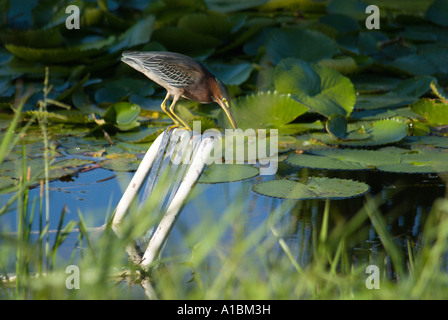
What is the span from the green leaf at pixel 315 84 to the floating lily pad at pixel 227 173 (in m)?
0.84

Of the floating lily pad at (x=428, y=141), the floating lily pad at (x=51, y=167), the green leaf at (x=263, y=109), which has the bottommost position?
the floating lily pad at (x=428, y=141)

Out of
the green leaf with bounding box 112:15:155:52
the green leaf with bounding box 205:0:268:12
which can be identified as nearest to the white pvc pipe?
the green leaf with bounding box 112:15:155:52

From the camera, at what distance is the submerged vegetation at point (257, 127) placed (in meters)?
1.54

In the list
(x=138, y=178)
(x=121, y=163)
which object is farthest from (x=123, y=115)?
(x=138, y=178)

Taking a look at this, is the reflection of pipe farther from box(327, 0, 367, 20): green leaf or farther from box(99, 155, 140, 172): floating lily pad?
box(327, 0, 367, 20): green leaf

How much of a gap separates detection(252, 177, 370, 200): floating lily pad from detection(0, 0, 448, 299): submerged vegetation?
10mm

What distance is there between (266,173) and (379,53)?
8.78 feet

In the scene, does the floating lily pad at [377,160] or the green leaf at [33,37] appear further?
the green leaf at [33,37]

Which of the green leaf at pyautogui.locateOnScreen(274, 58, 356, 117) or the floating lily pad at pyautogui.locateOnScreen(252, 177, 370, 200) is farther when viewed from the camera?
the green leaf at pyautogui.locateOnScreen(274, 58, 356, 117)

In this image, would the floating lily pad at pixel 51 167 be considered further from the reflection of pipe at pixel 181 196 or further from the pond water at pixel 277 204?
the reflection of pipe at pixel 181 196

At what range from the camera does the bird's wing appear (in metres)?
1.99

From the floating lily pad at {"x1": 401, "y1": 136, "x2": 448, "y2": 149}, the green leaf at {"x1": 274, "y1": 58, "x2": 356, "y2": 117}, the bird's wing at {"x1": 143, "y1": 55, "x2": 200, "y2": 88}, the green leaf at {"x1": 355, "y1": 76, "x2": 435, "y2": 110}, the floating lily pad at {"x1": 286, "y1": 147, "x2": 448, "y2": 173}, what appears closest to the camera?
the bird's wing at {"x1": 143, "y1": 55, "x2": 200, "y2": 88}

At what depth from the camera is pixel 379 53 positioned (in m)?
5.35

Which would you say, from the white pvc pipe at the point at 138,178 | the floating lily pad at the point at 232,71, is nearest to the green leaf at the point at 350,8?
the floating lily pad at the point at 232,71
